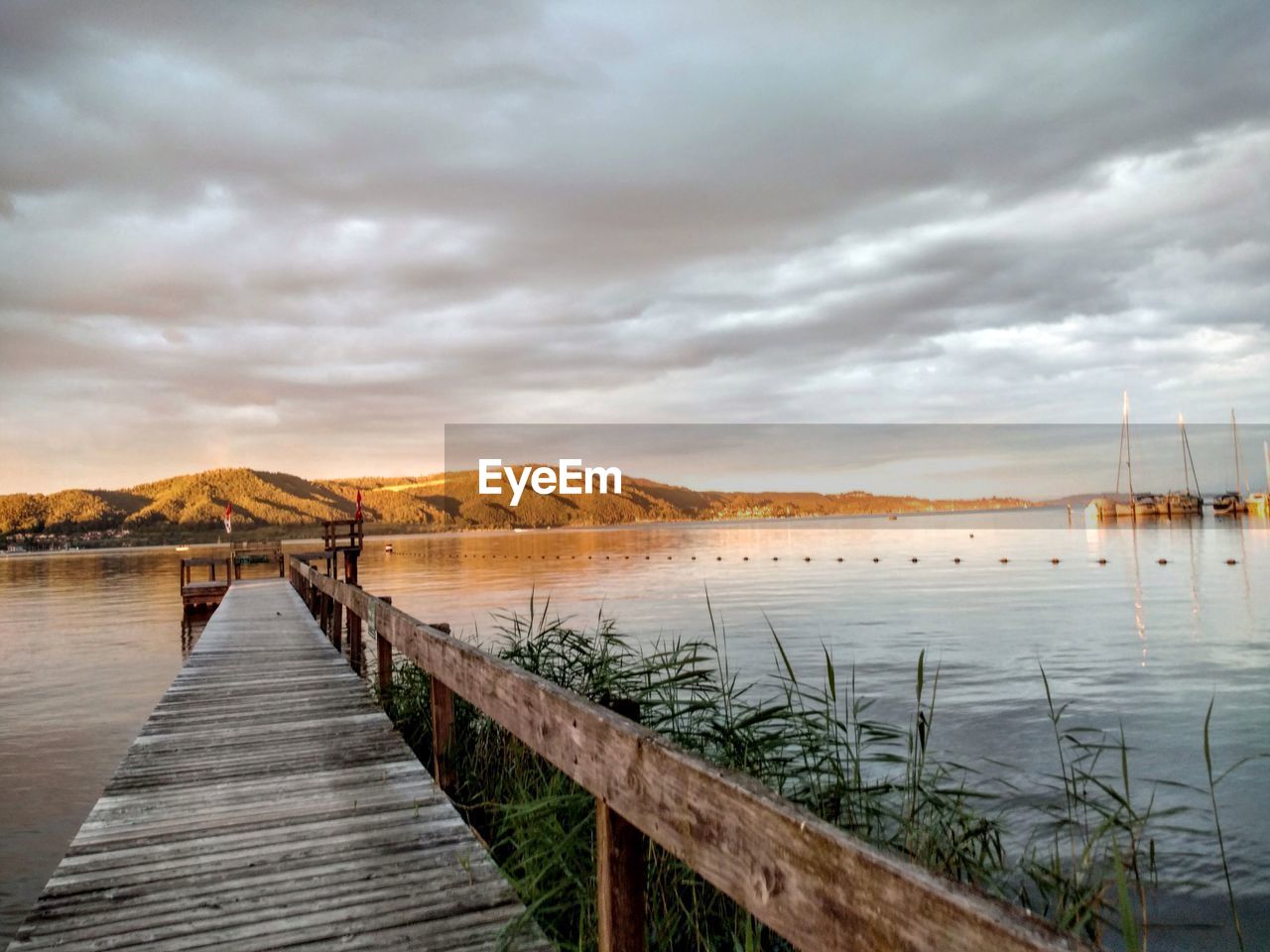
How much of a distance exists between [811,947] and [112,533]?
6773 inches

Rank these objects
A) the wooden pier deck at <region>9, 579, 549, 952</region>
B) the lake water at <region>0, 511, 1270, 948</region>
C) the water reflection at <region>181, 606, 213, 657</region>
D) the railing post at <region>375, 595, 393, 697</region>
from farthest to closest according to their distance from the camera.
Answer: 1. the water reflection at <region>181, 606, 213, 657</region>
2. the lake water at <region>0, 511, 1270, 948</region>
3. the railing post at <region>375, 595, 393, 697</region>
4. the wooden pier deck at <region>9, 579, 549, 952</region>

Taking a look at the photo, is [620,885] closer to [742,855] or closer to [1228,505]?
[742,855]

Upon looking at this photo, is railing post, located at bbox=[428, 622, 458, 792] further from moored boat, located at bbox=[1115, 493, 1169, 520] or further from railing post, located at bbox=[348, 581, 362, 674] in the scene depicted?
moored boat, located at bbox=[1115, 493, 1169, 520]

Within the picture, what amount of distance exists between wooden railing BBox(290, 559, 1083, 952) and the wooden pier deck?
2.39 feet

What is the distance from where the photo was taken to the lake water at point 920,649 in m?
9.74

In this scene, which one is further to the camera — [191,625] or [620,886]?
[191,625]

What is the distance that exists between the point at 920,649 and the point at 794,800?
13739mm

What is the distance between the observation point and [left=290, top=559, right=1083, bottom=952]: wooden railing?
133 centimetres

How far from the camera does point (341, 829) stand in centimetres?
436

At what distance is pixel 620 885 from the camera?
8.48ft

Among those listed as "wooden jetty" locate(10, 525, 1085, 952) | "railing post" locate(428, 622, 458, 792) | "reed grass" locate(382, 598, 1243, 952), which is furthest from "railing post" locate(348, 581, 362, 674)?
"railing post" locate(428, 622, 458, 792)

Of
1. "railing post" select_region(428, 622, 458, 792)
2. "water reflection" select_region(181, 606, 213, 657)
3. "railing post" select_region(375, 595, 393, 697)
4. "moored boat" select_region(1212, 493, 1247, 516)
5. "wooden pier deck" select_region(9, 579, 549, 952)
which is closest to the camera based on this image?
"wooden pier deck" select_region(9, 579, 549, 952)

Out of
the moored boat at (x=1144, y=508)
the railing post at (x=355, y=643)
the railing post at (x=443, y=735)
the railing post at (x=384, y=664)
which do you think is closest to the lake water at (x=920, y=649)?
the railing post at (x=443, y=735)

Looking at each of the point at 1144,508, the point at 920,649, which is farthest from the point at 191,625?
the point at 1144,508
